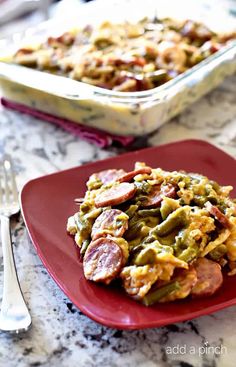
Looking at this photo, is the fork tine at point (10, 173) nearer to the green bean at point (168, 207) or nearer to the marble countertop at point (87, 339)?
the marble countertop at point (87, 339)

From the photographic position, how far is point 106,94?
61.7 inches

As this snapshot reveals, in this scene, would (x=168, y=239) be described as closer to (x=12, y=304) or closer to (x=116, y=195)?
(x=116, y=195)

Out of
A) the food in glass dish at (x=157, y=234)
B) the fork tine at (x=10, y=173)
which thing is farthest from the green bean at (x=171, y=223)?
the fork tine at (x=10, y=173)

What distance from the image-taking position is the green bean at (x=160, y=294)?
1026mm

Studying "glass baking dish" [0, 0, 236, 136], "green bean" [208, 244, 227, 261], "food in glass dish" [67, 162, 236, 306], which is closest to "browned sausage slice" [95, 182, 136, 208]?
"food in glass dish" [67, 162, 236, 306]

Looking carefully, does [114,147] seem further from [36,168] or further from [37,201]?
[37,201]

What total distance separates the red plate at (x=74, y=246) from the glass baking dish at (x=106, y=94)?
143 mm

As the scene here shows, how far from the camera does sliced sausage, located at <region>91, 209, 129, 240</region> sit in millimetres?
1129

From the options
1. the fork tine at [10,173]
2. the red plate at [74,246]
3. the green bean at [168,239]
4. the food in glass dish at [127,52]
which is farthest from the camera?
the food in glass dish at [127,52]

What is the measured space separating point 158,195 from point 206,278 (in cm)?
22

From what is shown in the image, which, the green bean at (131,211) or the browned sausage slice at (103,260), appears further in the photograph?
the green bean at (131,211)

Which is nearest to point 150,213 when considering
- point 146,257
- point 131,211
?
point 131,211

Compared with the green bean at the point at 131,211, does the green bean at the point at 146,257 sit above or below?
above

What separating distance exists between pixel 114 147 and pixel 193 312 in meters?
0.79
